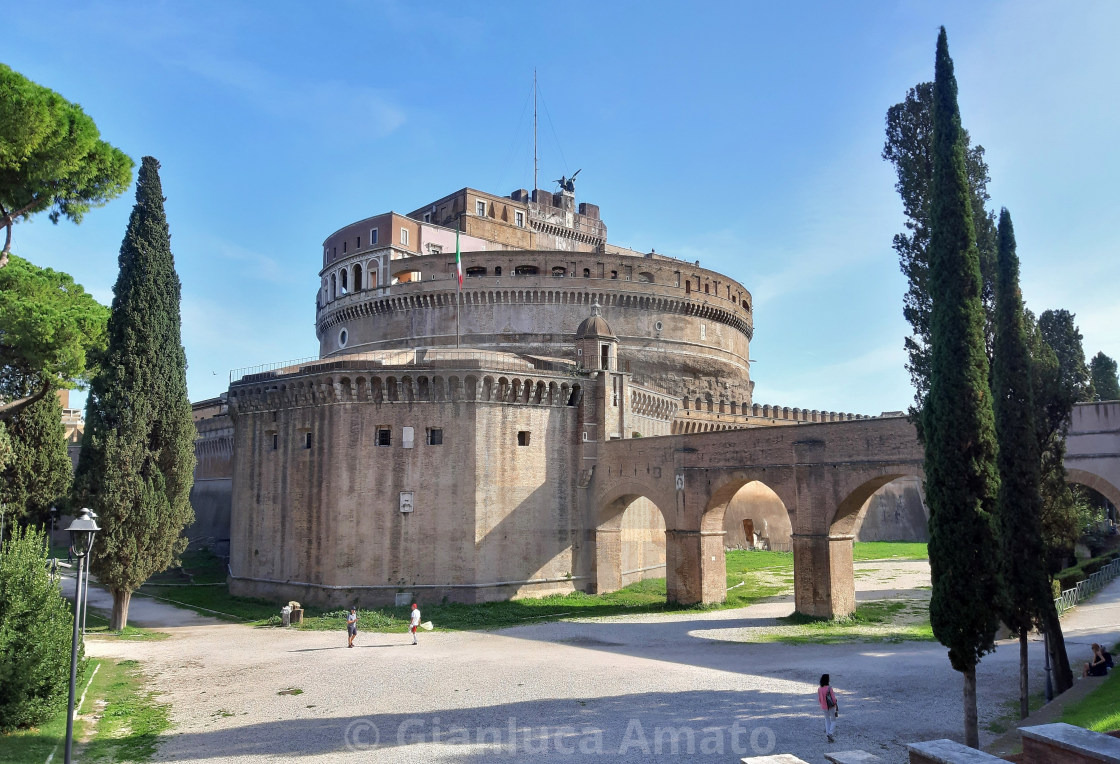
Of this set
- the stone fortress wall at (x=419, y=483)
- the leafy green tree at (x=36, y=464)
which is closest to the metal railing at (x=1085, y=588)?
the stone fortress wall at (x=419, y=483)

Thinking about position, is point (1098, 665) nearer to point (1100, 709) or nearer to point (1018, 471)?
point (1018, 471)

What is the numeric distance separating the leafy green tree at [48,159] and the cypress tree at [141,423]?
18.0 feet

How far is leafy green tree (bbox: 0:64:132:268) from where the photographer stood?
15.1 m

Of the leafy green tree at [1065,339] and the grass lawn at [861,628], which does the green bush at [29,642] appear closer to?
the grass lawn at [861,628]

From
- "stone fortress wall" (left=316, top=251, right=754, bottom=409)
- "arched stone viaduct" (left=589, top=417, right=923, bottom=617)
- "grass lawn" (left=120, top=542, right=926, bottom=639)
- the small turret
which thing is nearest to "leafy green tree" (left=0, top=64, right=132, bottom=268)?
"grass lawn" (left=120, top=542, right=926, bottom=639)

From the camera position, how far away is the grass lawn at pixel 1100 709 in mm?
8977

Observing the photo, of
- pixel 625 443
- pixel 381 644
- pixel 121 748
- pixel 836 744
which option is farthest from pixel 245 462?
pixel 836 744

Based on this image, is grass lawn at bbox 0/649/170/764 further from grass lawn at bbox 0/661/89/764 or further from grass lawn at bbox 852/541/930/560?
grass lawn at bbox 852/541/930/560

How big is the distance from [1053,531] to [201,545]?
4123cm

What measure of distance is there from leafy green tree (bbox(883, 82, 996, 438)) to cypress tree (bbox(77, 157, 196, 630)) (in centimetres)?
1970

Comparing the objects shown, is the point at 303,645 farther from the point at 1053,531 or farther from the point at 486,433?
the point at 1053,531

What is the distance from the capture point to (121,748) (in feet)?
39.2

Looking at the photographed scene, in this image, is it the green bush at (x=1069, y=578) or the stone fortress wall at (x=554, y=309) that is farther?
the stone fortress wall at (x=554, y=309)

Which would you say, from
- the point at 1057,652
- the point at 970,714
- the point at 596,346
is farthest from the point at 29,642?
the point at 596,346
